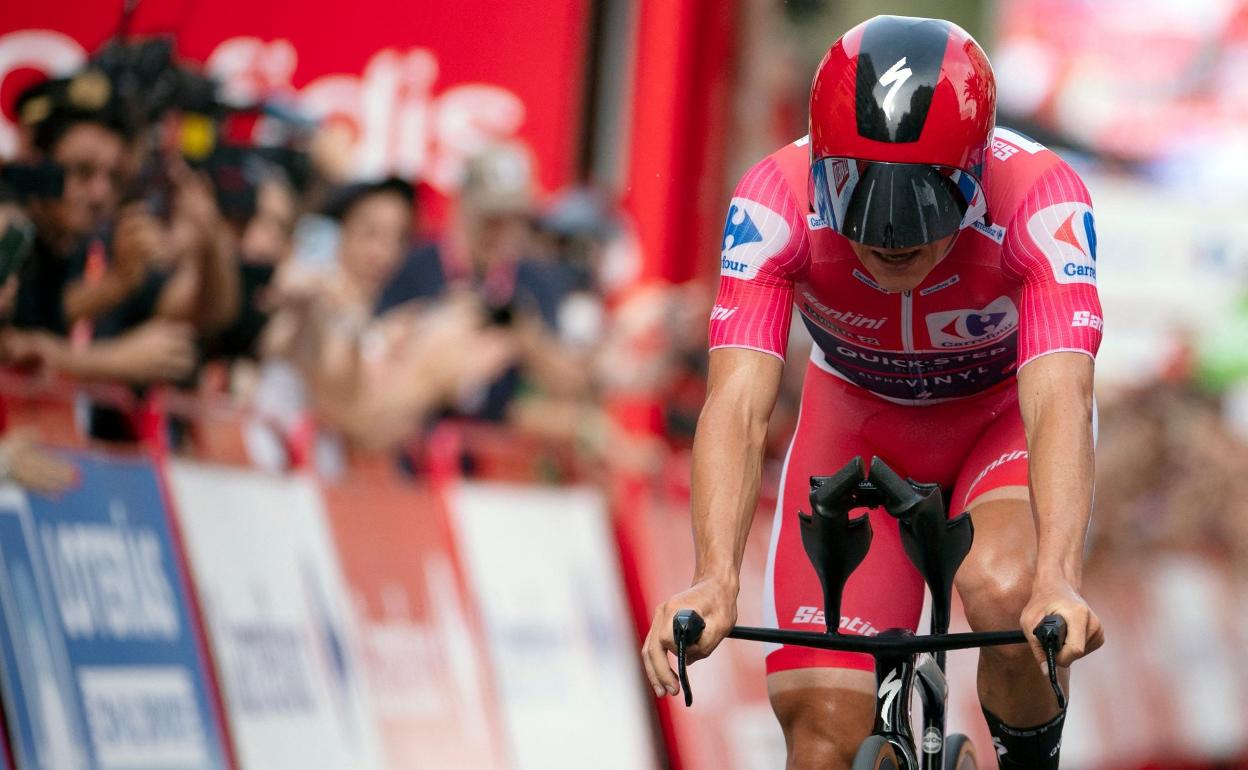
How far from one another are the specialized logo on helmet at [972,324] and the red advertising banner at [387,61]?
422 centimetres

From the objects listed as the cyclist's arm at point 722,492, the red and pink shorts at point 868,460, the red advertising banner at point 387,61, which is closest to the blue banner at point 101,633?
the red advertising banner at point 387,61

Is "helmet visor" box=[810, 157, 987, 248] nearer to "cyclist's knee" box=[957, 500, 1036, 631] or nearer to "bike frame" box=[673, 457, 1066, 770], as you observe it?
"bike frame" box=[673, 457, 1066, 770]

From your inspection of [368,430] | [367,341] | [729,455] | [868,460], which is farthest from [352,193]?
[729,455]

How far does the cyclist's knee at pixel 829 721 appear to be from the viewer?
211 inches

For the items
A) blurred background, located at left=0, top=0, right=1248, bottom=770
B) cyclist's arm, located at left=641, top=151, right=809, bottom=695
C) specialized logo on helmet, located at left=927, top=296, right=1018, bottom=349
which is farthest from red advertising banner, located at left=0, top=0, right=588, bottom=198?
specialized logo on helmet, located at left=927, top=296, right=1018, bottom=349

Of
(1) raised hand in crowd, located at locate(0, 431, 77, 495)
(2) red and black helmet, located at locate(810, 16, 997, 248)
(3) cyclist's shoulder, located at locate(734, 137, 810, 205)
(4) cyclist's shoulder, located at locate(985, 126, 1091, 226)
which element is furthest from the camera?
(1) raised hand in crowd, located at locate(0, 431, 77, 495)

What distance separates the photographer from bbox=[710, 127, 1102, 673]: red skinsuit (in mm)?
5219

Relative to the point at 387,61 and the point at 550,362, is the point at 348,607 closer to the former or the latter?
the point at 550,362

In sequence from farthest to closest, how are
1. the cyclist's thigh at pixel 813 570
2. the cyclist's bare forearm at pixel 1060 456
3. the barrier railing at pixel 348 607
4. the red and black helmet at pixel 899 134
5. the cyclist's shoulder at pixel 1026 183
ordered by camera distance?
the barrier railing at pixel 348 607 < the cyclist's thigh at pixel 813 570 < the cyclist's shoulder at pixel 1026 183 < the red and black helmet at pixel 899 134 < the cyclist's bare forearm at pixel 1060 456

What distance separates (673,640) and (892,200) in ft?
3.69

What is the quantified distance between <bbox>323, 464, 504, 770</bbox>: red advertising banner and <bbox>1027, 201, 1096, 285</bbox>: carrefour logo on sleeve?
14.9 ft

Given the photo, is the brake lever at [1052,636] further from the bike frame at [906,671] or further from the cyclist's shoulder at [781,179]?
the cyclist's shoulder at [781,179]

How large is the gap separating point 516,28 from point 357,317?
7.39 m

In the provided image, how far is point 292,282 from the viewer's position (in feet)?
30.2
